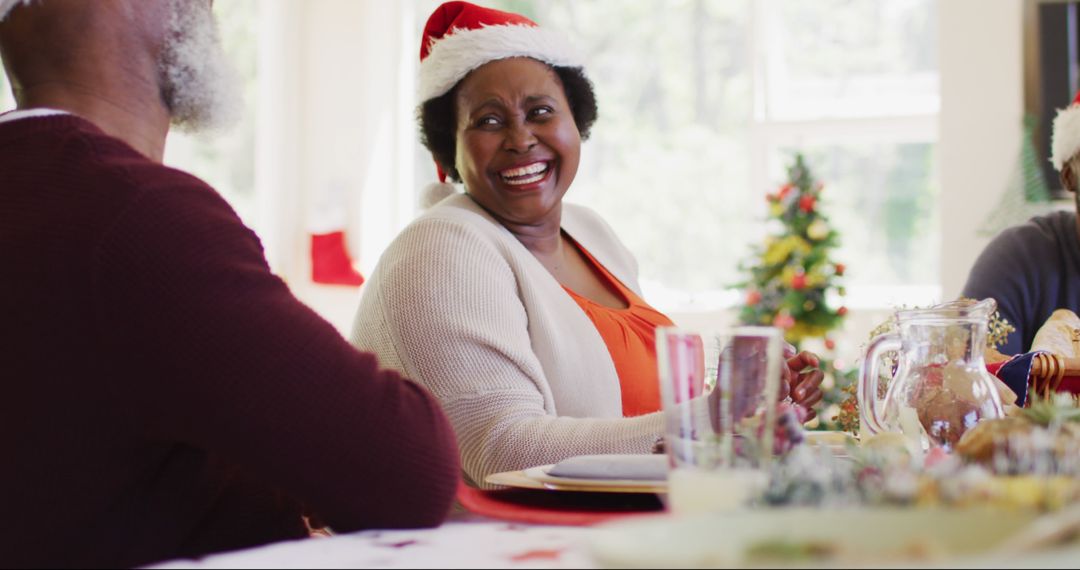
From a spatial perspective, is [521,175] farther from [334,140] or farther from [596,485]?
[334,140]

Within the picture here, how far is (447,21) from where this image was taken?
7.02 ft

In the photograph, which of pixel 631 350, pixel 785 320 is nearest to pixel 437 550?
pixel 631 350

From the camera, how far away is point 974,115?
483 centimetres

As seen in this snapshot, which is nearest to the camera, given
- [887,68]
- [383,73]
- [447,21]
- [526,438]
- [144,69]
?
[144,69]

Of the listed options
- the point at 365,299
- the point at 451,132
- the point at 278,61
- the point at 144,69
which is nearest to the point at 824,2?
the point at 278,61

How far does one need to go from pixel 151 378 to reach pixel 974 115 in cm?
→ 452

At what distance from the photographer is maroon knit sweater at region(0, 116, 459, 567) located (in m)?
0.88

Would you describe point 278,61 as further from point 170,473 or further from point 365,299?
point 170,473

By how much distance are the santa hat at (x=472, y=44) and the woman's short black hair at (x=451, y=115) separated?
23 millimetres

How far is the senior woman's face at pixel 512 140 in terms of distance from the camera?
6.75ft

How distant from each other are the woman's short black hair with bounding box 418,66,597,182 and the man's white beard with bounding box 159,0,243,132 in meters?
0.86

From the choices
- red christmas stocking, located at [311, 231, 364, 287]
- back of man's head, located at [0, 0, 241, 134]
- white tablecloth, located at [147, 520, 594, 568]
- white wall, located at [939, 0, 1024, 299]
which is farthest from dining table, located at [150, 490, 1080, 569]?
red christmas stocking, located at [311, 231, 364, 287]

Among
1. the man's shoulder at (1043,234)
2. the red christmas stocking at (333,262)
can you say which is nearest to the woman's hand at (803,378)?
the man's shoulder at (1043,234)

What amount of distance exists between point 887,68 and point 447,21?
3688mm
